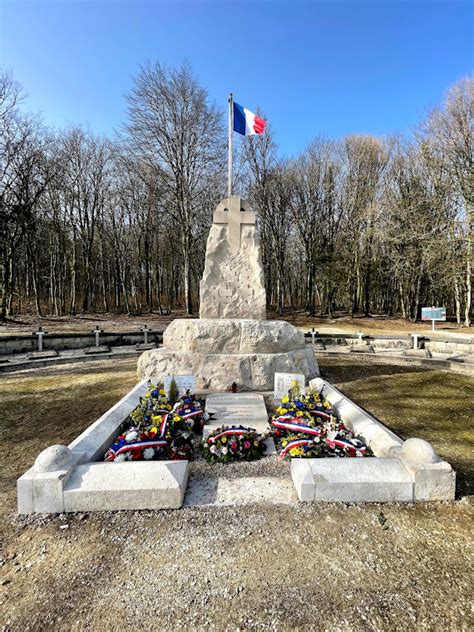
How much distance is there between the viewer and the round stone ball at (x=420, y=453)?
8.84ft

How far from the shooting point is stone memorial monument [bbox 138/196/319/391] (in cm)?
573

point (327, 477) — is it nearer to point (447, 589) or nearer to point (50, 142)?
point (447, 589)

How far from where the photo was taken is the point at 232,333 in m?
5.84

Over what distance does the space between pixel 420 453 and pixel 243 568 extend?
175 cm

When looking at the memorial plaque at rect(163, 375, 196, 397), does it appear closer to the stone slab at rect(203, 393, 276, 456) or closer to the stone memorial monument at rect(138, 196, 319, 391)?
the stone slab at rect(203, 393, 276, 456)

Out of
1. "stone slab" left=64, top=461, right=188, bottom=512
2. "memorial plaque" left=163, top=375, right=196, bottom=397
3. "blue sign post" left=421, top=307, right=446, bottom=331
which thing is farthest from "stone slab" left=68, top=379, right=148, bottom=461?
"blue sign post" left=421, top=307, right=446, bottom=331

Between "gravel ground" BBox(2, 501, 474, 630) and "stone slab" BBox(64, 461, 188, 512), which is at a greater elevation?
"stone slab" BBox(64, 461, 188, 512)

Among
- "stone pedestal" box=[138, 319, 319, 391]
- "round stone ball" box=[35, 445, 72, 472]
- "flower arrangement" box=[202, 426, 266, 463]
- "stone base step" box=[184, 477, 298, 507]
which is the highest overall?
"stone pedestal" box=[138, 319, 319, 391]

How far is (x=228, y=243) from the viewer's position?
22.1 feet

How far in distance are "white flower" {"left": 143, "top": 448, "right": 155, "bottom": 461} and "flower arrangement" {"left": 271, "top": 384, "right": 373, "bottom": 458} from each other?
1362 millimetres

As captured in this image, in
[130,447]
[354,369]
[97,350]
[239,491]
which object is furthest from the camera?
[97,350]

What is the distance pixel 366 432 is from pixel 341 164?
24.9m

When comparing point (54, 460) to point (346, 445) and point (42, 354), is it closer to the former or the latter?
point (346, 445)

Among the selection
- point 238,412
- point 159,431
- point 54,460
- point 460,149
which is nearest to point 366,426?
point 238,412
